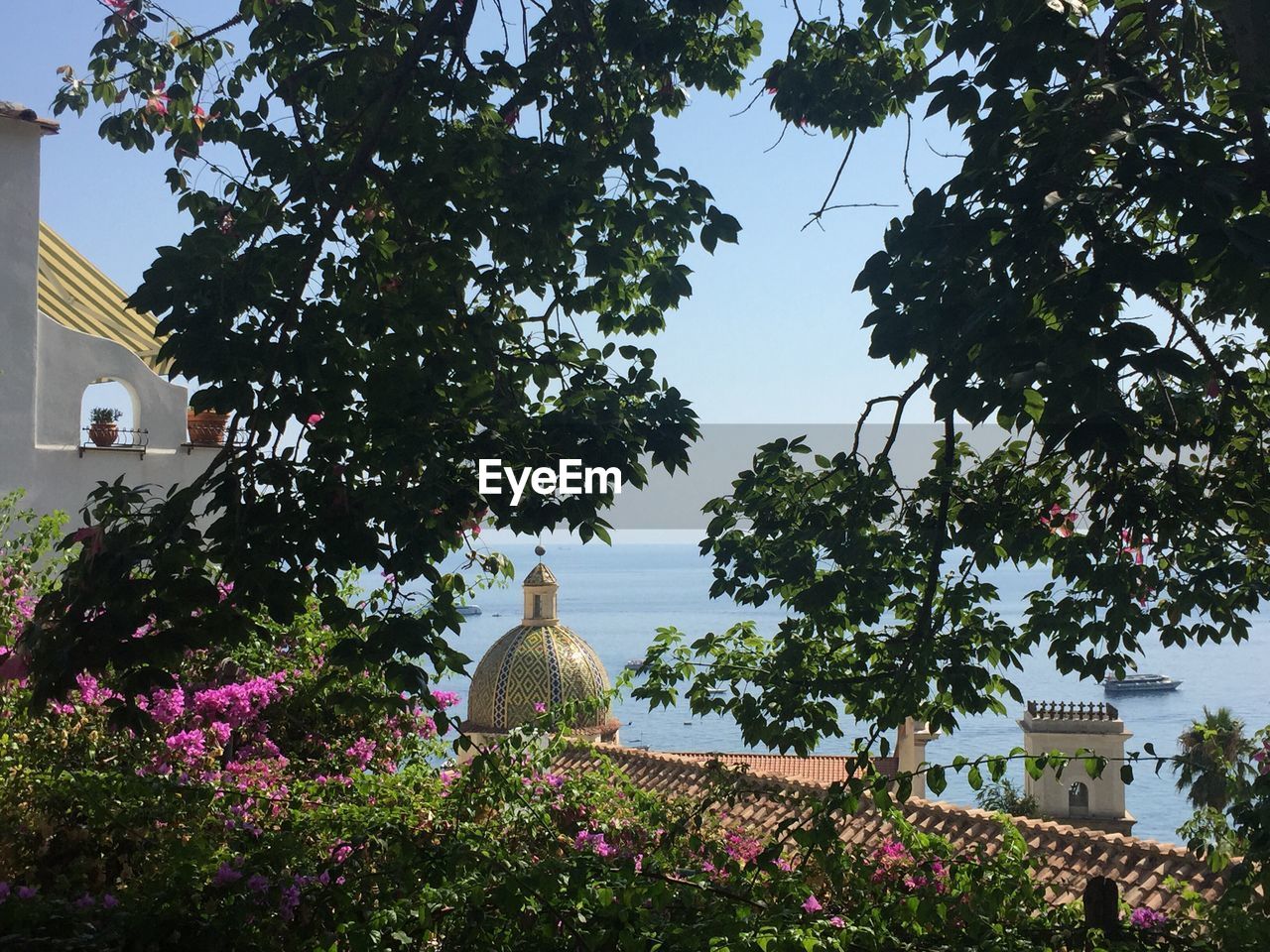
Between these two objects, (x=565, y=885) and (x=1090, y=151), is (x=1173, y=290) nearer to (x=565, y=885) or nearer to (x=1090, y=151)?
(x=1090, y=151)

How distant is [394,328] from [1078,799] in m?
27.2

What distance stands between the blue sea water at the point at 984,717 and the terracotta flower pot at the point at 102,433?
1126 inches

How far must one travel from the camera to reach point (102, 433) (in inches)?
498

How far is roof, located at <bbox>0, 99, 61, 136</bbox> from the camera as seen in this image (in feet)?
38.4

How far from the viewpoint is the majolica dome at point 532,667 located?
74.9 ft

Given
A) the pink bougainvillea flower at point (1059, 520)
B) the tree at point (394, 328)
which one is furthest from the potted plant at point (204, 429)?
the pink bougainvillea flower at point (1059, 520)

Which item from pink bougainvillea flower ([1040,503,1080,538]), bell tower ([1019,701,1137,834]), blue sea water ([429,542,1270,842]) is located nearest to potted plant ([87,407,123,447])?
pink bougainvillea flower ([1040,503,1080,538])

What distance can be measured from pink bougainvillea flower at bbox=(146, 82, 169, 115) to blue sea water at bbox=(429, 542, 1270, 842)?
1385 inches

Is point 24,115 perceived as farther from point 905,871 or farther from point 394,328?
point 905,871

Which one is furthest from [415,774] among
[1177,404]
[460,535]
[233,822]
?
[1177,404]

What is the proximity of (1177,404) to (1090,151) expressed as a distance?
2321 mm

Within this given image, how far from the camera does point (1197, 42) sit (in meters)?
4.38

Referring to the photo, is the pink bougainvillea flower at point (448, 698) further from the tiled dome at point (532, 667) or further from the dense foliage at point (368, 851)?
the tiled dome at point (532, 667)

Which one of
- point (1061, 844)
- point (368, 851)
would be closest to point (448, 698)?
point (368, 851)
